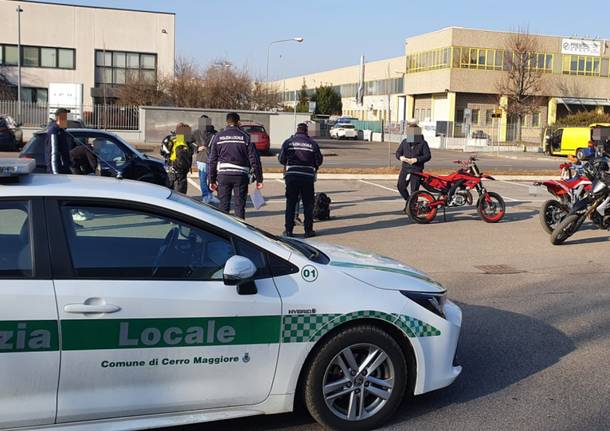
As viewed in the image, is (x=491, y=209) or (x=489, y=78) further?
(x=489, y=78)

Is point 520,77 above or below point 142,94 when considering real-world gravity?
above

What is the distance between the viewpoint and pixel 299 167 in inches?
423

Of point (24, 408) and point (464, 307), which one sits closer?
point (24, 408)

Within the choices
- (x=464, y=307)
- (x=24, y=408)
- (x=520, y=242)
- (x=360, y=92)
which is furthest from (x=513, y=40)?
(x=24, y=408)

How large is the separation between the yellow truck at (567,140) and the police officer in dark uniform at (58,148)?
1366 inches

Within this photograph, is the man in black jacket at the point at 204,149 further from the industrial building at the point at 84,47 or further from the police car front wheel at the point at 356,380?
the industrial building at the point at 84,47

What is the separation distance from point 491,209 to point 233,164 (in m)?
5.76

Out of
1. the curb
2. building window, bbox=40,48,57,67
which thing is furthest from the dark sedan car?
building window, bbox=40,48,57,67

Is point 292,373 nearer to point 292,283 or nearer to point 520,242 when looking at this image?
point 292,283

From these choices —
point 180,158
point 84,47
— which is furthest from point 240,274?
point 84,47

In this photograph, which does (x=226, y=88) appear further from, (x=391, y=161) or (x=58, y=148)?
(x=58, y=148)

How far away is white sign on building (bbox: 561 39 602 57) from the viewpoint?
211ft

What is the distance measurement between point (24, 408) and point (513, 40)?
63999 mm

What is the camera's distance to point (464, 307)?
7148 millimetres
